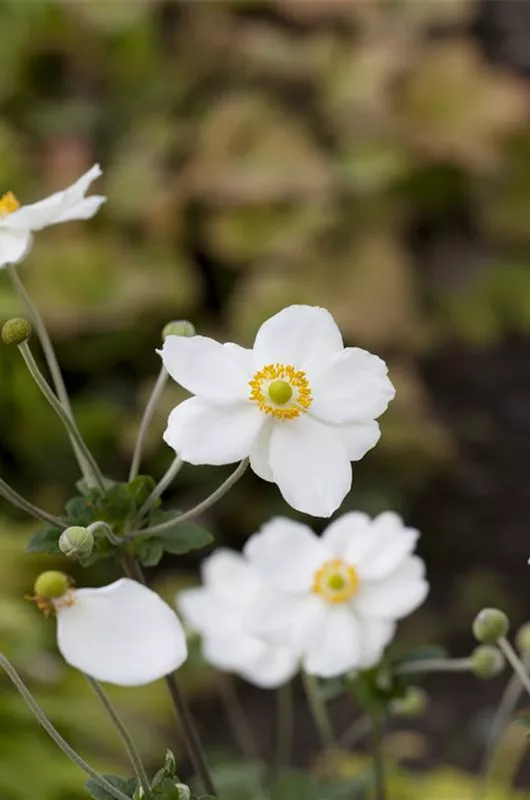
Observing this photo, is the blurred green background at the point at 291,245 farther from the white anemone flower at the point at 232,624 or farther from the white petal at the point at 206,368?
the white petal at the point at 206,368

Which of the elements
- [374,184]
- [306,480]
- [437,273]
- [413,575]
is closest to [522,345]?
[437,273]

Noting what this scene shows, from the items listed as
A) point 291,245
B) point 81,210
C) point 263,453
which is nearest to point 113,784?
point 263,453

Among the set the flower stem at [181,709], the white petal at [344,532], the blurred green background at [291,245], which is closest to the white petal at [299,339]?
the flower stem at [181,709]

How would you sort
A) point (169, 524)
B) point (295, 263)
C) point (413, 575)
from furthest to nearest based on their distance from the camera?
point (295, 263)
point (413, 575)
point (169, 524)

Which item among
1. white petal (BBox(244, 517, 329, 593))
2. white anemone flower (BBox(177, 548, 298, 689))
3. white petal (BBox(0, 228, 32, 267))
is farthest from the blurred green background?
white petal (BBox(0, 228, 32, 267))

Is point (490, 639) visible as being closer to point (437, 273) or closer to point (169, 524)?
point (169, 524)

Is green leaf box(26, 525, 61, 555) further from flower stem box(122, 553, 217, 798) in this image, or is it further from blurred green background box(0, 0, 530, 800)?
blurred green background box(0, 0, 530, 800)
